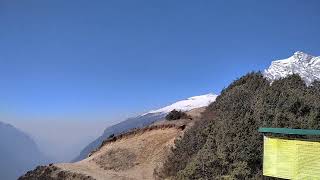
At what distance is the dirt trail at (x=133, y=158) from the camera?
120 feet

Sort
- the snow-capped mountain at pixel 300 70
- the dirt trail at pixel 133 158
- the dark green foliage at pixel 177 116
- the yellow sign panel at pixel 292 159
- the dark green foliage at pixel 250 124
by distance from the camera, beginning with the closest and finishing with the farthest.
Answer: the yellow sign panel at pixel 292 159 < the dark green foliage at pixel 250 124 < the snow-capped mountain at pixel 300 70 < the dirt trail at pixel 133 158 < the dark green foliage at pixel 177 116

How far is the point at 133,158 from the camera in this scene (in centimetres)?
4097

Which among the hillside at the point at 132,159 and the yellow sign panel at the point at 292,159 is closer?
the yellow sign panel at the point at 292,159

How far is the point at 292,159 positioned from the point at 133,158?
29552 millimetres

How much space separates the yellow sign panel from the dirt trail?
21.5m

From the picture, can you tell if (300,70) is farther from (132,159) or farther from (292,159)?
(292,159)

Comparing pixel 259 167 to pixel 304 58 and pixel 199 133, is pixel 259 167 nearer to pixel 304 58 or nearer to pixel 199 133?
pixel 199 133

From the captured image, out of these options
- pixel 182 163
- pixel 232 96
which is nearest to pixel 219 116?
pixel 232 96

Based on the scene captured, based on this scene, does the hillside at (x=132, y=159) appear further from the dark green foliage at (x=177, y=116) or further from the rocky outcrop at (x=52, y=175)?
the dark green foliage at (x=177, y=116)

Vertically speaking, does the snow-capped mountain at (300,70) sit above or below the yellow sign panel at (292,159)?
above

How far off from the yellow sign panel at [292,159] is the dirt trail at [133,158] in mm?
21470

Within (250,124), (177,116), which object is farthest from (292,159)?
(177,116)

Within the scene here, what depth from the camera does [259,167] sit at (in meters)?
19.5

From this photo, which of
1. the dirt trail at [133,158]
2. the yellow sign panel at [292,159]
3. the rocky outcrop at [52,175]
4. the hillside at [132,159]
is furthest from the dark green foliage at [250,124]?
the rocky outcrop at [52,175]
